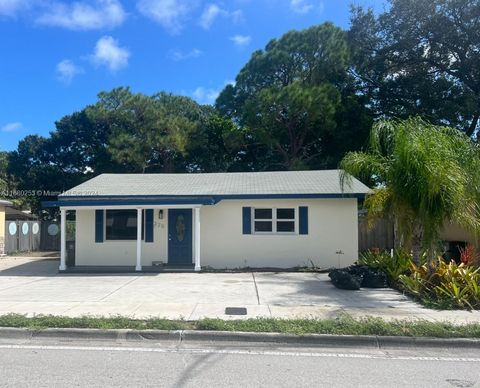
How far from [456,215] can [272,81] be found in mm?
24361

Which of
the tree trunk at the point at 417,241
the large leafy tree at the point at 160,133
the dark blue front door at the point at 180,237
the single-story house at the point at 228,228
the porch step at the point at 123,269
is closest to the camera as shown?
the tree trunk at the point at 417,241

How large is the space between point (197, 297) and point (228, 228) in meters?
6.30

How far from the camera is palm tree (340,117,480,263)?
10.3 m

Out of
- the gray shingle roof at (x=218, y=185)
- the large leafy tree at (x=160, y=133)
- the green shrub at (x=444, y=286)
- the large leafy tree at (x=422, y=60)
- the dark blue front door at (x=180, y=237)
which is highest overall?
the large leafy tree at (x=422, y=60)

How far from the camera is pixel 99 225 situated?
17.2 m

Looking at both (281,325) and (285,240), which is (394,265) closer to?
(285,240)

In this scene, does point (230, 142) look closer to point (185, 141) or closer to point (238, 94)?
point (185, 141)

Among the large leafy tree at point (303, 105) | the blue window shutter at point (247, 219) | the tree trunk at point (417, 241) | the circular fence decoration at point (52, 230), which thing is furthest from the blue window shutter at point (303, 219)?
the circular fence decoration at point (52, 230)

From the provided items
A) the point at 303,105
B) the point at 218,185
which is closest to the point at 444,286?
the point at 218,185

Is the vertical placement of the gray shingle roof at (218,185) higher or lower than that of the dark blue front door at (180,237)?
higher

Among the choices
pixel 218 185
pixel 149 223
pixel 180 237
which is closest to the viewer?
pixel 180 237

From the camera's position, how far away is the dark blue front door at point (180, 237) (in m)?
17.0

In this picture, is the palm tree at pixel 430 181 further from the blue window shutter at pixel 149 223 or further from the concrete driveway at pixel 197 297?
the blue window shutter at pixel 149 223

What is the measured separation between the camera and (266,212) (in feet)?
56.0
